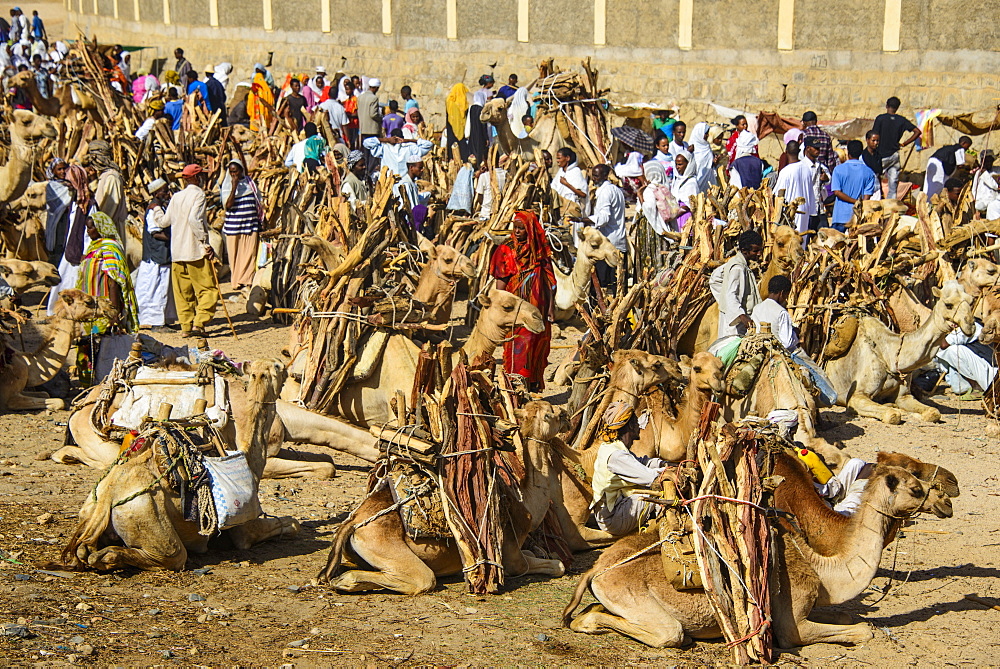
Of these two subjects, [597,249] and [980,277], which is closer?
[980,277]

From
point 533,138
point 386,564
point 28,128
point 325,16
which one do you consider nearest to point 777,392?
point 386,564

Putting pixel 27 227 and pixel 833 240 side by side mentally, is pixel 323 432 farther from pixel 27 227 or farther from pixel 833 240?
pixel 27 227

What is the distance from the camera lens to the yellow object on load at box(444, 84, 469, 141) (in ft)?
65.4

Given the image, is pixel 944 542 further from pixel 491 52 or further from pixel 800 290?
pixel 491 52

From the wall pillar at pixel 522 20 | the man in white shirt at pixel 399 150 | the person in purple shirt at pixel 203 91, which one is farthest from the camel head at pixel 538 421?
the wall pillar at pixel 522 20

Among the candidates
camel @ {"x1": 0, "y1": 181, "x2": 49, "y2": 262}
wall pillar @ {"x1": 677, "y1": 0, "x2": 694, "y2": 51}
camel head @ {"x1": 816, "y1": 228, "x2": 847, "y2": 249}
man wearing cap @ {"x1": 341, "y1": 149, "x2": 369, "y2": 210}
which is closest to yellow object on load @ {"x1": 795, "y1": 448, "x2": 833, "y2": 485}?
camel head @ {"x1": 816, "y1": 228, "x2": 847, "y2": 249}

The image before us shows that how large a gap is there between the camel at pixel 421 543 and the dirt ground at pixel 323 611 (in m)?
0.09

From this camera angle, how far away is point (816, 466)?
741 cm

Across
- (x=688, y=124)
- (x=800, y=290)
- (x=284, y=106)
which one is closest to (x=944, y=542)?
(x=800, y=290)

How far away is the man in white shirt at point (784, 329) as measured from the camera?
10.1 meters

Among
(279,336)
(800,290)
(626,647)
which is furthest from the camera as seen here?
(279,336)

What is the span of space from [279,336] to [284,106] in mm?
9872

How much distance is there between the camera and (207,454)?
7074 mm

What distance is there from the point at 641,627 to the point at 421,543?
1.28m
